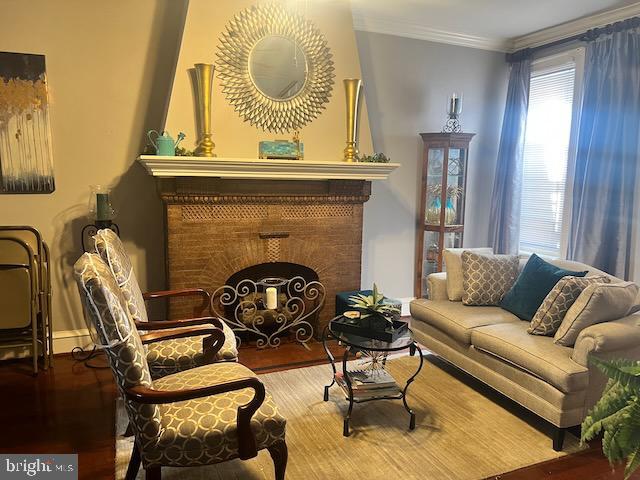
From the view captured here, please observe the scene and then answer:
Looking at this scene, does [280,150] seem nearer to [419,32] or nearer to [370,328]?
[370,328]

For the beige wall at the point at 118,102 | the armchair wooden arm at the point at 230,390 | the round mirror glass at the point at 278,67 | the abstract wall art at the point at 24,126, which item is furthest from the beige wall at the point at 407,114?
the armchair wooden arm at the point at 230,390

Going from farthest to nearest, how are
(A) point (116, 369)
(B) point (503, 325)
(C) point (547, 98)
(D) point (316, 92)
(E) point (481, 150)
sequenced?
(E) point (481, 150), (C) point (547, 98), (D) point (316, 92), (B) point (503, 325), (A) point (116, 369)

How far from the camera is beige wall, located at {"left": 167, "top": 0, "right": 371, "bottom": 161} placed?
11.1 feet

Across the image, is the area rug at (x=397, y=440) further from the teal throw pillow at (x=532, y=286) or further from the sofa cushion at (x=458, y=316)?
the teal throw pillow at (x=532, y=286)

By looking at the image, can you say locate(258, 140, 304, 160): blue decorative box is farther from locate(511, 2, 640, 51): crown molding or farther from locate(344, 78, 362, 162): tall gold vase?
locate(511, 2, 640, 51): crown molding

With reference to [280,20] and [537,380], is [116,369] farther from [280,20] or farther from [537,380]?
[280,20]

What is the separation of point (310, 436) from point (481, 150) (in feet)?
11.9

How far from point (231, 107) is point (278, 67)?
0.51 metres

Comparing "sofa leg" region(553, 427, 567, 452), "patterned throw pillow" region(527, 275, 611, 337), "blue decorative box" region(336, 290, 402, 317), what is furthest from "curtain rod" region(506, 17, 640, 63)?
"sofa leg" region(553, 427, 567, 452)

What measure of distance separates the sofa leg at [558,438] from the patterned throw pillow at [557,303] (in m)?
0.57

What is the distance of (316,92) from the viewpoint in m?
3.79

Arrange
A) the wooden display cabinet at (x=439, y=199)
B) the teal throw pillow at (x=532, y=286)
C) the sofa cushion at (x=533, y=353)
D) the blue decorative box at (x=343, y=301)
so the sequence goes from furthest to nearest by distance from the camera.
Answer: the wooden display cabinet at (x=439, y=199)
the blue decorative box at (x=343, y=301)
the teal throw pillow at (x=532, y=286)
the sofa cushion at (x=533, y=353)

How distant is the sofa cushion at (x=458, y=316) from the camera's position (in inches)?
122

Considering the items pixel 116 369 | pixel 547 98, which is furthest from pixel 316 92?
pixel 116 369
